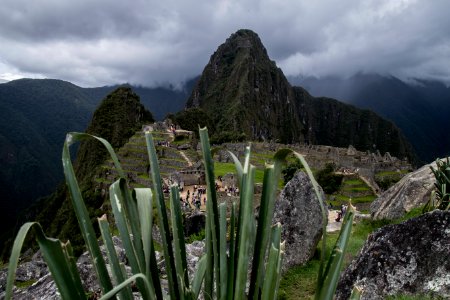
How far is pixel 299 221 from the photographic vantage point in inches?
307

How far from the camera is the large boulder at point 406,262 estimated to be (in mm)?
4277

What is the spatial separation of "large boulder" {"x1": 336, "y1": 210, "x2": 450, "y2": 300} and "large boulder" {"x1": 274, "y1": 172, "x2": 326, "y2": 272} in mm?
2634

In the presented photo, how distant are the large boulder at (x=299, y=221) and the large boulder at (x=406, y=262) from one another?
2634 mm

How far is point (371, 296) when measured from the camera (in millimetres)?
4402

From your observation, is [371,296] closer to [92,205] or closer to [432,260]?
[432,260]

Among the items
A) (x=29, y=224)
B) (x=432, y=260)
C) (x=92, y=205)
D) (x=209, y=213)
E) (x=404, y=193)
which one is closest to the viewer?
(x=29, y=224)

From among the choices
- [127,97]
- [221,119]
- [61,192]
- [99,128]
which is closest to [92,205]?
[61,192]

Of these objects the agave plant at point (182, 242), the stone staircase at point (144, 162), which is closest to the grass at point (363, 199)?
the stone staircase at point (144, 162)

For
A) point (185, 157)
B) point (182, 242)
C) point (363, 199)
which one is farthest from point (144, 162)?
point (182, 242)

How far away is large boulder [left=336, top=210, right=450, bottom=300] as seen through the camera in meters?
4.28

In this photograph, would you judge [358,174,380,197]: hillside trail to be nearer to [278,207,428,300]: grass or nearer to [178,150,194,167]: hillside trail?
[178,150,194,167]: hillside trail

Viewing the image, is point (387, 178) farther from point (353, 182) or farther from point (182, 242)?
point (182, 242)

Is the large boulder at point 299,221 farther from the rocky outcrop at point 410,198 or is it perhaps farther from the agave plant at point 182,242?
the agave plant at point 182,242

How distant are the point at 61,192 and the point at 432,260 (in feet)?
337
